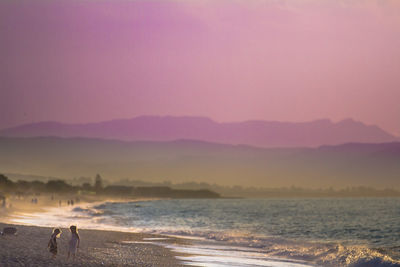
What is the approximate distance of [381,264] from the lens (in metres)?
27.8

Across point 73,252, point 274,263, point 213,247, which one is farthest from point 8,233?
point 274,263

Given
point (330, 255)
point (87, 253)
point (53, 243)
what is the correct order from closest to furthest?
point (53, 243) < point (87, 253) < point (330, 255)

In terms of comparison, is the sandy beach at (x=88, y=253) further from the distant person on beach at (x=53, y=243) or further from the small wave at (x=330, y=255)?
the small wave at (x=330, y=255)

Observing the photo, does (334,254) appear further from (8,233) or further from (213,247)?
(8,233)

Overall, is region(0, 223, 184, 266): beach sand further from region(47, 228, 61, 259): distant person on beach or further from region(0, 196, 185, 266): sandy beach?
region(47, 228, 61, 259): distant person on beach

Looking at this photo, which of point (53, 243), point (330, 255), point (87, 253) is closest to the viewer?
point (53, 243)

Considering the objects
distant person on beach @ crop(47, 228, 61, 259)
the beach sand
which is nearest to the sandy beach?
the beach sand

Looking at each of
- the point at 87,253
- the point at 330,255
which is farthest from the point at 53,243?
the point at 330,255

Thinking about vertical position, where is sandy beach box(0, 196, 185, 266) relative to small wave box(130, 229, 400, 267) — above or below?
above

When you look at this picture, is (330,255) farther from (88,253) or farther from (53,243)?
(53,243)

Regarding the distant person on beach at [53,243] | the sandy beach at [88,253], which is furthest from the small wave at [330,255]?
the distant person on beach at [53,243]

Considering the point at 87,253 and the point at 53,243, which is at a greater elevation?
the point at 53,243

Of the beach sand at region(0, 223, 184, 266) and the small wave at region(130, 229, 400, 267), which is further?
the small wave at region(130, 229, 400, 267)

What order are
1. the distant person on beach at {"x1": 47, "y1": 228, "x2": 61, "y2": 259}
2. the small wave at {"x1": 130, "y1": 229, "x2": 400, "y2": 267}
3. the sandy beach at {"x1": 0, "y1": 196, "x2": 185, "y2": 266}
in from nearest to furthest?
the sandy beach at {"x1": 0, "y1": 196, "x2": 185, "y2": 266} → the distant person on beach at {"x1": 47, "y1": 228, "x2": 61, "y2": 259} → the small wave at {"x1": 130, "y1": 229, "x2": 400, "y2": 267}
